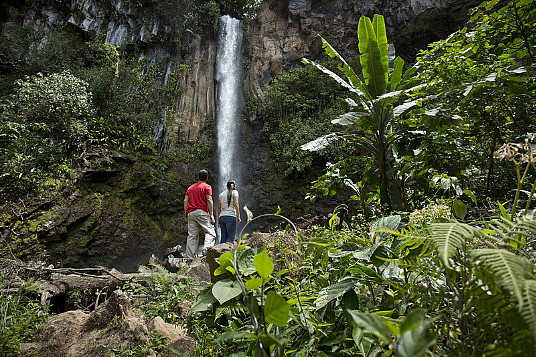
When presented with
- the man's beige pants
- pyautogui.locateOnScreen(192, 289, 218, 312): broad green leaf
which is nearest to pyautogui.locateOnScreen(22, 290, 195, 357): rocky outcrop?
pyautogui.locateOnScreen(192, 289, 218, 312): broad green leaf

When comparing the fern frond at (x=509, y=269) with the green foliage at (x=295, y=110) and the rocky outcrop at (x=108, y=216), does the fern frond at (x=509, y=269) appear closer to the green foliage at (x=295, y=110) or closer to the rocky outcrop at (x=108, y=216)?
the rocky outcrop at (x=108, y=216)

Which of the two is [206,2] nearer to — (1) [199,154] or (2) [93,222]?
(1) [199,154]

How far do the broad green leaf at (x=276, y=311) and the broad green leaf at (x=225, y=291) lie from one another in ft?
0.84

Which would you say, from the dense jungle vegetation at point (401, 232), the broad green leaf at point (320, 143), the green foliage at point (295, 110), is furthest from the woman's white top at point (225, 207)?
the green foliage at point (295, 110)

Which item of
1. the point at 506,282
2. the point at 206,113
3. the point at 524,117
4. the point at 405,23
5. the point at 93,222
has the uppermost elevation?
the point at 405,23

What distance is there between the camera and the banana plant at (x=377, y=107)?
8.98 ft

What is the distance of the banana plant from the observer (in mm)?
2738

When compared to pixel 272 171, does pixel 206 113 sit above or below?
above

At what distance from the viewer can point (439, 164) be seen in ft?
8.73

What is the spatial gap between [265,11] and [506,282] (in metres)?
16.3

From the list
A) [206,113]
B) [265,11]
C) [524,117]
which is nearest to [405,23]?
[265,11]

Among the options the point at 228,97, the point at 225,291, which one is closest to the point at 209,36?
the point at 228,97

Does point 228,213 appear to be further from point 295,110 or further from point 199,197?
point 295,110

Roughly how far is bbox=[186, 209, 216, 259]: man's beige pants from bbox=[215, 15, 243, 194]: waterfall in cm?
612
